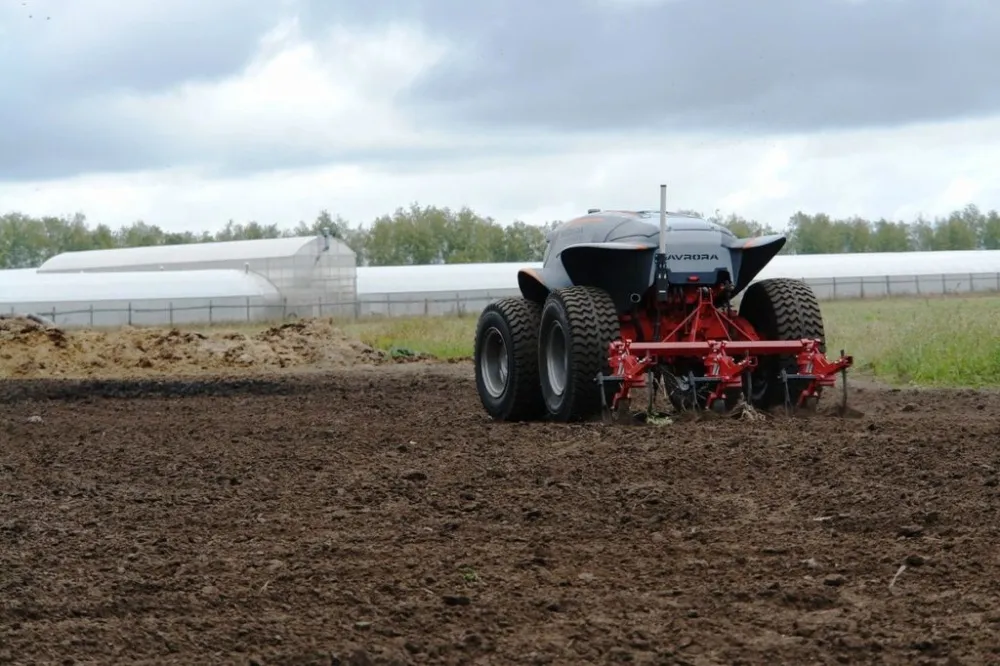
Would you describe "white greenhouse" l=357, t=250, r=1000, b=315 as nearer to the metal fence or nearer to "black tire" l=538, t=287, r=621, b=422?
the metal fence

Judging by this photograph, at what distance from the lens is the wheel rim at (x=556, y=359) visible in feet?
41.0

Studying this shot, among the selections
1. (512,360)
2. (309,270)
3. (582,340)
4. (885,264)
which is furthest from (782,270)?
(582,340)

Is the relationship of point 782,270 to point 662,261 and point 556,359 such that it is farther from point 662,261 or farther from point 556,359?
point 662,261

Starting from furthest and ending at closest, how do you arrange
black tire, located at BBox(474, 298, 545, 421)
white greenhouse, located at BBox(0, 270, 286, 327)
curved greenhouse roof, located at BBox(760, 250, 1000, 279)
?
curved greenhouse roof, located at BBox(760, 250, 1000, 279)
white greenhouse, located at BBox(0, 270, 286, 327)
black tire, located at BBox(474, 298, 545, 421)

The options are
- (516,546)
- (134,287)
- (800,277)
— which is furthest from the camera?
(800,277)

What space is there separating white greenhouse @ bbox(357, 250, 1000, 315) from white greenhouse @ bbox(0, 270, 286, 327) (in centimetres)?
405

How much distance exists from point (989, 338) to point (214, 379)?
10.3 m

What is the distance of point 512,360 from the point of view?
→ 13.0 metres

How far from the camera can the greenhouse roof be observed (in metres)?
51.6

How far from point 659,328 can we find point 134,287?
125 ft

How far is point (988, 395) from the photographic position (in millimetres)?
14469

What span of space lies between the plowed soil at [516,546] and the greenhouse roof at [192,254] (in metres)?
39.8

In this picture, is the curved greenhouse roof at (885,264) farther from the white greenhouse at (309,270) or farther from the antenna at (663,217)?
the antenna at (663,217)

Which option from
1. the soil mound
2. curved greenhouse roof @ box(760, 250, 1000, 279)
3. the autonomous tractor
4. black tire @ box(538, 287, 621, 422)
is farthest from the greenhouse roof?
black tire @ box(538, 287, 621, 422)
